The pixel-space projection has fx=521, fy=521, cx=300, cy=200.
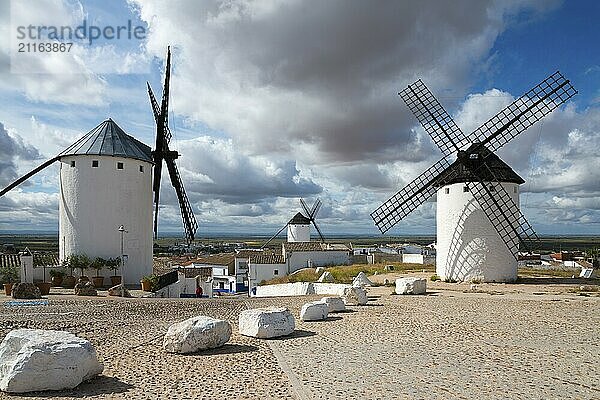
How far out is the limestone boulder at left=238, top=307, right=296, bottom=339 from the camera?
11.8m

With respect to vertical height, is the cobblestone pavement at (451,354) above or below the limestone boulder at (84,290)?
below

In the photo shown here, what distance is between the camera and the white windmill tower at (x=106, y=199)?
25391mm

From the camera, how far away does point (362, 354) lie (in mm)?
10156

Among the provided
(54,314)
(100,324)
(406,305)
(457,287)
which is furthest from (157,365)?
(457,287)

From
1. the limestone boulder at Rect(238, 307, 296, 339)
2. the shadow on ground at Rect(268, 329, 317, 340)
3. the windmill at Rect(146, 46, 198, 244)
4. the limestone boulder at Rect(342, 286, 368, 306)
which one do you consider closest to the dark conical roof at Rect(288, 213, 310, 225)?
the windmill at Rect(146, 46, 198, 244)

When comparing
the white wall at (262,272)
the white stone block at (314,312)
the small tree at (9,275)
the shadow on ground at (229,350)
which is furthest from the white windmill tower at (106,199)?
the white wall at (262,272)

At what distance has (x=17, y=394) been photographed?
7477 mm

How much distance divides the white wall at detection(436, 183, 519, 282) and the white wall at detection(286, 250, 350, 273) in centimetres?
1871

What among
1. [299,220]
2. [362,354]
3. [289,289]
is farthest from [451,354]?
[299,220]

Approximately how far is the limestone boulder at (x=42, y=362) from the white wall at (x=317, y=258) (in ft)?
118

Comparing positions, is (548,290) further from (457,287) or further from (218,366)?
(218,366)

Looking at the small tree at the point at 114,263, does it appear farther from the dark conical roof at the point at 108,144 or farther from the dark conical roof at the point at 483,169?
the dark conical roof at the point at 483,169

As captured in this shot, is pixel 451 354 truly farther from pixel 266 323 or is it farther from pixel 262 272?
pixel 262 272

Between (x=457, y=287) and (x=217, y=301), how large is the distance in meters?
11.4
